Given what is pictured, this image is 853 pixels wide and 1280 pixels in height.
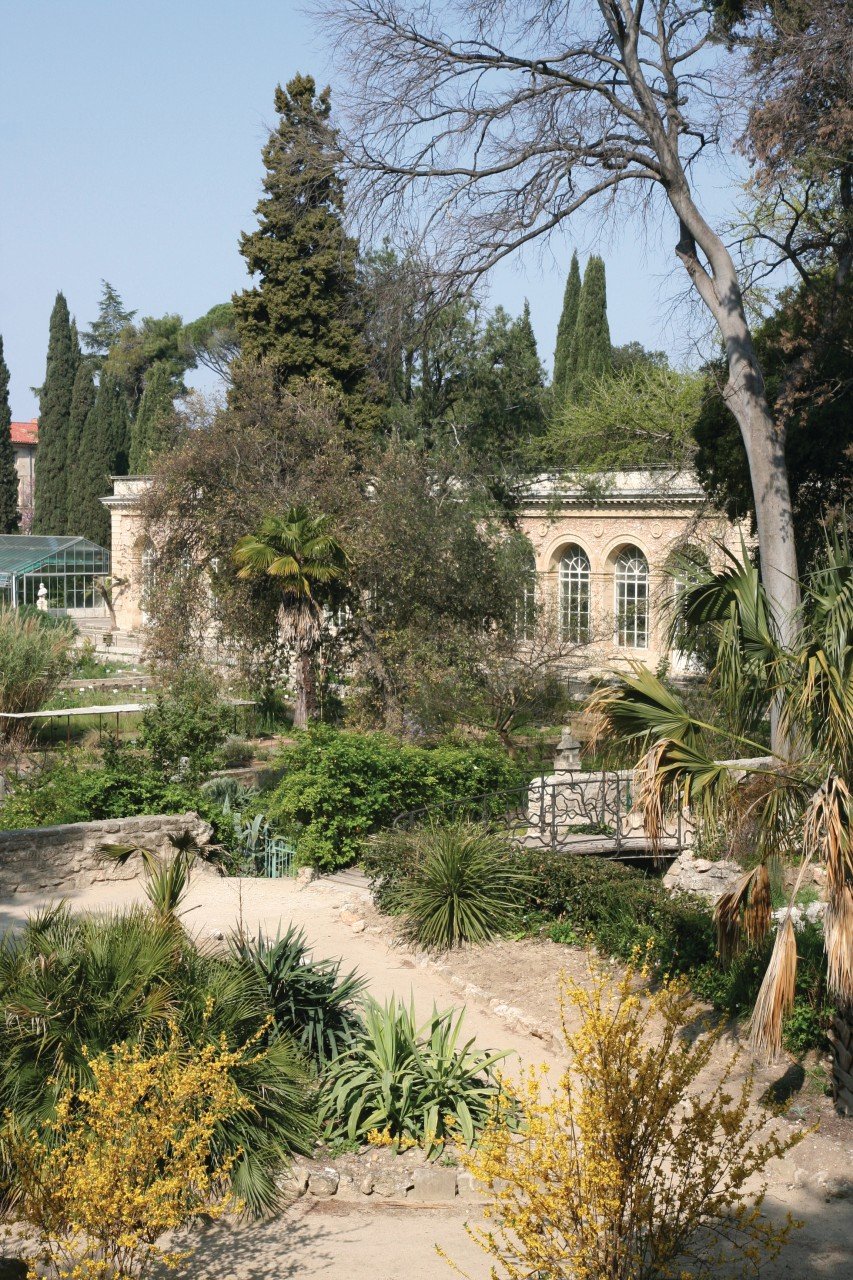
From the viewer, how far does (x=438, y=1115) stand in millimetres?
7031

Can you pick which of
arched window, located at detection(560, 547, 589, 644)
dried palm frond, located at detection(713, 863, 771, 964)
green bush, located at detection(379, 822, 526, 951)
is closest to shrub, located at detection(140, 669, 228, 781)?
green bush, located at detection(379, 822, 526, 951)

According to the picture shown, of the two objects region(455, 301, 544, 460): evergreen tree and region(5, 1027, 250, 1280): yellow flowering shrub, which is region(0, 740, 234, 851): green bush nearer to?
region(5, 1027, 250, 1280): yellow flowering shrub

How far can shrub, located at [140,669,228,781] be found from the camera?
14938 mm

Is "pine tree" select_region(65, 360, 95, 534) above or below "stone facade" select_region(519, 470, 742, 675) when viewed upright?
above

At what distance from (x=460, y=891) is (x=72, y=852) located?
14.4 feet

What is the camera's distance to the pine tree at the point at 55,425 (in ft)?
180

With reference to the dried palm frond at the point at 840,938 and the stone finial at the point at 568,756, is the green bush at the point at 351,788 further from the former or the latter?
the dried palm frond at the point at 840,938

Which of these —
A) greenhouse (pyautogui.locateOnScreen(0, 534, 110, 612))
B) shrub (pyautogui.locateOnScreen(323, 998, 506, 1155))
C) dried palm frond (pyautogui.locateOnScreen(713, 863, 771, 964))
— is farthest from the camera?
greenhouse (pyautogui.locateOnScreen(0, 534, 110, 612))

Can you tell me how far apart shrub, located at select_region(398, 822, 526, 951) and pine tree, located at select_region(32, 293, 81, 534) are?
46.4 meters

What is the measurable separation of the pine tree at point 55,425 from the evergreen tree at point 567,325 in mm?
22911

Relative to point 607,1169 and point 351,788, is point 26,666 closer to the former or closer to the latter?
point 351,788

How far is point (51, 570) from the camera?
4097cm

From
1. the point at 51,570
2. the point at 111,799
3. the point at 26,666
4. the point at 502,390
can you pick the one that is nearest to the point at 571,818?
the point at 111,799

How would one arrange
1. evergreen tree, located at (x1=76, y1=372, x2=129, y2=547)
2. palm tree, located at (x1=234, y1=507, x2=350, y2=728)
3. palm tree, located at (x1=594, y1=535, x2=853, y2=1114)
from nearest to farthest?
palm tree, located at (x1=594, y1=535, x2=853, y2=1114), palm tree, located at (x1=234, y1=507, x2=350, y2=728), evergreen tree, located at (x1=76, y1=372, x2=129, y2=547)
